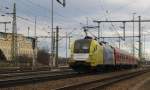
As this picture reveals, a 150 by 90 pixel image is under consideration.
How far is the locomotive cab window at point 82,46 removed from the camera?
3675 centimetres

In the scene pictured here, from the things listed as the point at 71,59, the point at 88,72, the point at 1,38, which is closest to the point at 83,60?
the point at 71,59

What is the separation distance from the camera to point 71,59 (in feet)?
120

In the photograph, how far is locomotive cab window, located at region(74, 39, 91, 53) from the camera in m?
36.8

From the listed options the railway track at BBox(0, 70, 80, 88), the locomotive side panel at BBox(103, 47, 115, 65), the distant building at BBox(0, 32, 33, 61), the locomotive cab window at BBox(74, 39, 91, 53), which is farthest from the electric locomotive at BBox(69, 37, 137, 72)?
the distant building at BBox(0, 32, 33, 61)

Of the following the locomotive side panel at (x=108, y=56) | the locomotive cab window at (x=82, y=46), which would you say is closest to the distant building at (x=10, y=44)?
the locomotive side panel at (x=108, y=56)

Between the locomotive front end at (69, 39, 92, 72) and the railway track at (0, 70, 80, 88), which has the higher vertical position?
the locomotive front end at (69, 39, 92, 72)

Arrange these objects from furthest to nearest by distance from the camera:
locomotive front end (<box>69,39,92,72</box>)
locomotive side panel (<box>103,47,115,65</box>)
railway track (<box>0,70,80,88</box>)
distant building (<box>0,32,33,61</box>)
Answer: distant building (<box>0,32,33,61</box>) → locomotive side panel (<box>103,47,115,65</box>) → locomotive front end (<box>69,39,92,72</box>) → railway track (<box>0,70,80,88</box>)

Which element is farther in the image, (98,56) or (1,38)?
(1,38)

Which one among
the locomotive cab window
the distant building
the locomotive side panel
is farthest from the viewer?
the distant building

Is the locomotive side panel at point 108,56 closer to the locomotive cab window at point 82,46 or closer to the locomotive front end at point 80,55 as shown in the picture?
the locomotive cab window at point 82,46

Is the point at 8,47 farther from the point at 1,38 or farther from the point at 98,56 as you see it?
the point at 98,56

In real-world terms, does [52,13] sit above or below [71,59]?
above

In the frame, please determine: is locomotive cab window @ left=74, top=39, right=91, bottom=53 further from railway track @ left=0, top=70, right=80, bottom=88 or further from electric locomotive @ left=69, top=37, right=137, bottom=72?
railway track @ left=0, top=70, right=80, bottom=88

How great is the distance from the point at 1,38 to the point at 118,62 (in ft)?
194
